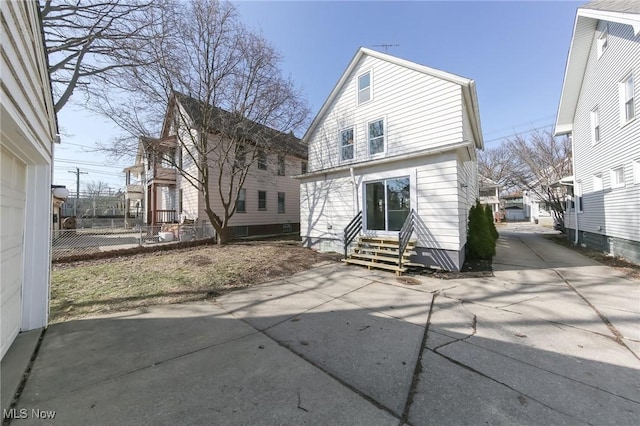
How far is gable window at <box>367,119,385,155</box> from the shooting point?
919cm

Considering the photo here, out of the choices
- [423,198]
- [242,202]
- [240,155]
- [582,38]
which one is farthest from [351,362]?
[582,38]

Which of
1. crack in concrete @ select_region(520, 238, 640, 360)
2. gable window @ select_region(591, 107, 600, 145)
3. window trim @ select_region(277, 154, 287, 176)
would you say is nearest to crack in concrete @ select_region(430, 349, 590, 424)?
crack in concrete @ select_region(520, 238, 640, 360)

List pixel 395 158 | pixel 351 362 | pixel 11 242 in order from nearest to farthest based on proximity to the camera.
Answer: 1. pixel 351 362
2. pixel 11 242
3. pixel 395 158

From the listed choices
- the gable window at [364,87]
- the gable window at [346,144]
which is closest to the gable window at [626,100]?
the gable window at [364,87]

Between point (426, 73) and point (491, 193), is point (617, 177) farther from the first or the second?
point (491, 193)

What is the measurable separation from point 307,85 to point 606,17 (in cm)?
1041

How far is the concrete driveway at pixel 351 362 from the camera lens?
213 cm

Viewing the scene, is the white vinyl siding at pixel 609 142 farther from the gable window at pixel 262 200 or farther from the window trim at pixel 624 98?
the gable window at pixel 262 200

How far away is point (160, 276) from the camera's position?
6.60 metres

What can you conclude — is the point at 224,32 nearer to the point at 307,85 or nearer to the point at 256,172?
the point at 307,85

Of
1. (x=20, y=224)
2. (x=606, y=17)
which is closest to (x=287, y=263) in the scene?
(x=20, y=224)

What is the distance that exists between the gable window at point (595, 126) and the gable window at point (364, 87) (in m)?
9.26

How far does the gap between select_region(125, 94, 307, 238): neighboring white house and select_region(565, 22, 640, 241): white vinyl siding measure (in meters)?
11.9

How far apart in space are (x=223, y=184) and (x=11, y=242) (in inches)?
478
